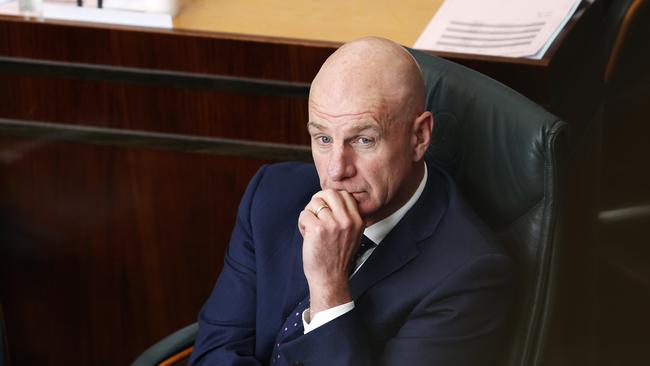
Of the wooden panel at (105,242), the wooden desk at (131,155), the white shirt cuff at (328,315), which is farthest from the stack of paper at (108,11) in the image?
the white shirt cuff at (328,315)

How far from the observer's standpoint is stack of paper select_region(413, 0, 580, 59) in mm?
2278

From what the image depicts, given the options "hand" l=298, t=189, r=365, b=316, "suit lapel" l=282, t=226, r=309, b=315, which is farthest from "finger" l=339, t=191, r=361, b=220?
"suit lapel" l=282, t=226, r=309, b=315

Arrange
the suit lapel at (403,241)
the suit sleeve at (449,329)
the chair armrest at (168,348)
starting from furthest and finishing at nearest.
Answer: the chair armrest at (168,348) < the suit lapel at (403,241) < the suit sleeve at (449,329)

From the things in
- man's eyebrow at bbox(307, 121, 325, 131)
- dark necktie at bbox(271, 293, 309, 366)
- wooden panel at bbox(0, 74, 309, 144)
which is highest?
man's eyebrow at bbox(307, 121, 325, 131)

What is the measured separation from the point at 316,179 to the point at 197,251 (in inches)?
30.5

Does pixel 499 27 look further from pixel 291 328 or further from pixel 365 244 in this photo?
pixel 291 328

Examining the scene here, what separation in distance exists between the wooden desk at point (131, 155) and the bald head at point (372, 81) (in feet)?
2.13

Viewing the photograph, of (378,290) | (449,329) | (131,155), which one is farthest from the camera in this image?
(131,155)

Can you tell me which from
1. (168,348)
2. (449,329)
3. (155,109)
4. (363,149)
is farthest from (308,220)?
(155,109)

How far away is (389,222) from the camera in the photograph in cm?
173

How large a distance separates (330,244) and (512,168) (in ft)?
1.02

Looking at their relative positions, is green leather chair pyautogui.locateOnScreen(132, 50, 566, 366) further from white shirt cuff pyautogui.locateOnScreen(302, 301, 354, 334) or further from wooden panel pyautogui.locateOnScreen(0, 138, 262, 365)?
wooden panel pyautogui.locateOnScreen(0, 138, 262, 365)

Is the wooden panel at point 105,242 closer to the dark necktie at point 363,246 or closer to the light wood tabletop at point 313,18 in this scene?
the light wood tabletop at point 313,18

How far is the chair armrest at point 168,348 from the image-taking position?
192 cm
